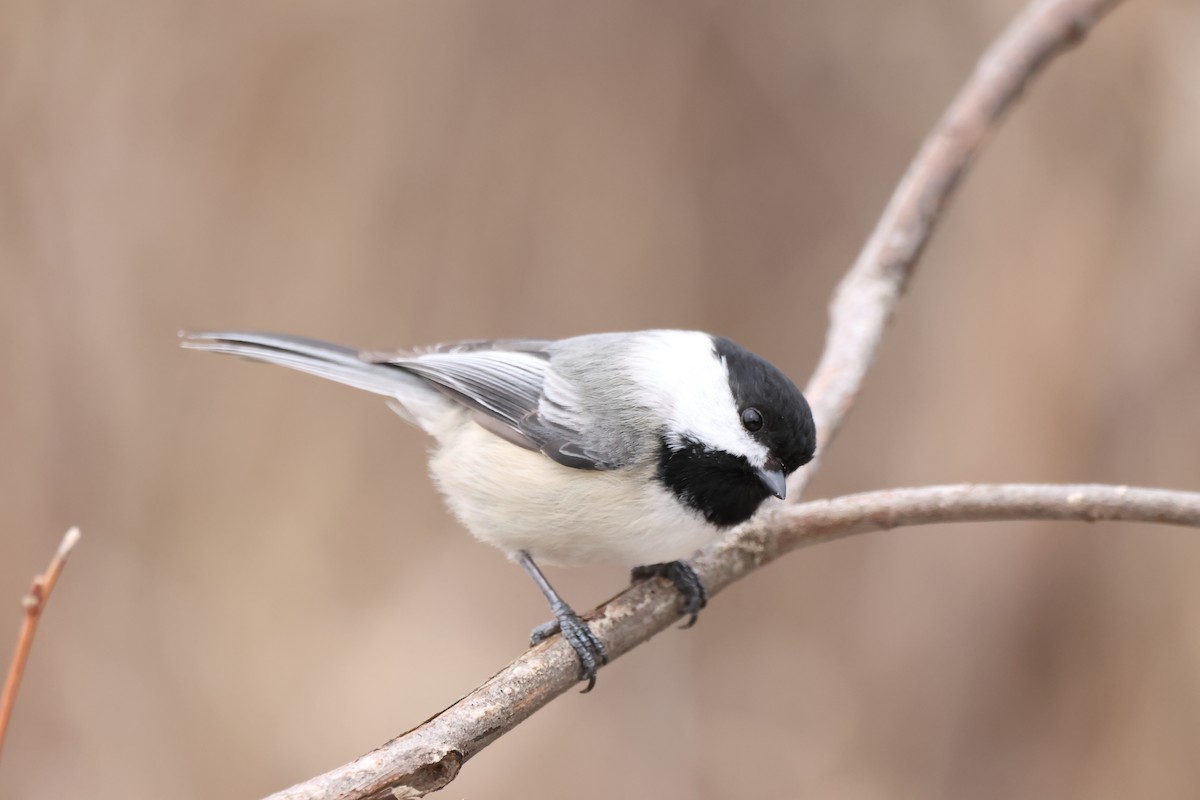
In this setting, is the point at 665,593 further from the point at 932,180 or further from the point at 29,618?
the point at 29,618

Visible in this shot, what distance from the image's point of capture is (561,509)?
1.99 m

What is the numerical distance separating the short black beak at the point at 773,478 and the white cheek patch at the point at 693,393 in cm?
2

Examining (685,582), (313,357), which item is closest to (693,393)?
(685,582)

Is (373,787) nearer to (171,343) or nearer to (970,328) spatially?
(171,343)

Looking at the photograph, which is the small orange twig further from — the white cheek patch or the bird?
the white cheek patch

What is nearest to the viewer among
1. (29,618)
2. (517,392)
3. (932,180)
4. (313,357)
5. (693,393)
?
(29,618)

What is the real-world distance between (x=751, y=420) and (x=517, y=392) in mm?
572

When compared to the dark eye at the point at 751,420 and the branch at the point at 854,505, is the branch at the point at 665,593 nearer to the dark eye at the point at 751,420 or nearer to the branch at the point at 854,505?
the branch at the point at 854,505

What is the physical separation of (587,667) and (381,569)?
1.90 meters

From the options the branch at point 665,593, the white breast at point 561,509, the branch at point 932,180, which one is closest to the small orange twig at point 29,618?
the branch at point 665,593

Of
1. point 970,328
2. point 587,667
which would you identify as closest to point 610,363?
point 587,667

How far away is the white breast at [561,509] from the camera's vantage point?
1.90 metres

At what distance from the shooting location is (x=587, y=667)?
1.77 meters

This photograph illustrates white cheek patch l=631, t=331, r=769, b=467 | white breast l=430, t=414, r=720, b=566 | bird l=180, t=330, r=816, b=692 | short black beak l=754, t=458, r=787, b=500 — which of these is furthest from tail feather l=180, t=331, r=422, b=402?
short black beak l=754, t=458, r=787, b=500
